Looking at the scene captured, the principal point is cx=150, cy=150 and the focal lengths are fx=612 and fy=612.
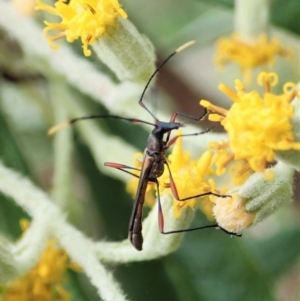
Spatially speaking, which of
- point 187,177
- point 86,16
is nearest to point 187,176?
point 187,177

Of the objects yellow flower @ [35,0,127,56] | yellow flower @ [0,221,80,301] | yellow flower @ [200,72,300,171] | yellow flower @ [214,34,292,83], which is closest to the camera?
yellow flower @ [200,72,300,171]


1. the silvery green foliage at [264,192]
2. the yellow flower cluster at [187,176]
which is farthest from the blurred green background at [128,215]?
the silvery green foliage at [264,192]

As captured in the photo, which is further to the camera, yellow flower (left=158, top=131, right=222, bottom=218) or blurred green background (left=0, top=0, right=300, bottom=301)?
blurred green background (left=0, top=0, right=300, bottom=301)

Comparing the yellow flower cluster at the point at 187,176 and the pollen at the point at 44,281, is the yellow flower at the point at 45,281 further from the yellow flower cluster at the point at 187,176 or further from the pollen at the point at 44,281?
the yellow flower cluster at the point at 187,176

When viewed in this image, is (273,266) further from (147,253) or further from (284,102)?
(284,102)

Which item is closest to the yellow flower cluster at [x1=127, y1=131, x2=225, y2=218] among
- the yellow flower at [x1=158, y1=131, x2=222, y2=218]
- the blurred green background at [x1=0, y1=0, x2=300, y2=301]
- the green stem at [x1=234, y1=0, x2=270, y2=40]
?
the yellow flower at [x1=158, y1=131, x2=222, y2=218]

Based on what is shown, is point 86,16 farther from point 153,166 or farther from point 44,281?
point 44,281

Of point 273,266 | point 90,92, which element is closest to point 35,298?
point 90,92

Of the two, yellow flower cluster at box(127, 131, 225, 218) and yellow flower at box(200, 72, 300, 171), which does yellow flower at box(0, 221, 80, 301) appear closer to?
yellow flower cluster at box(127, 131, 225, 218)
